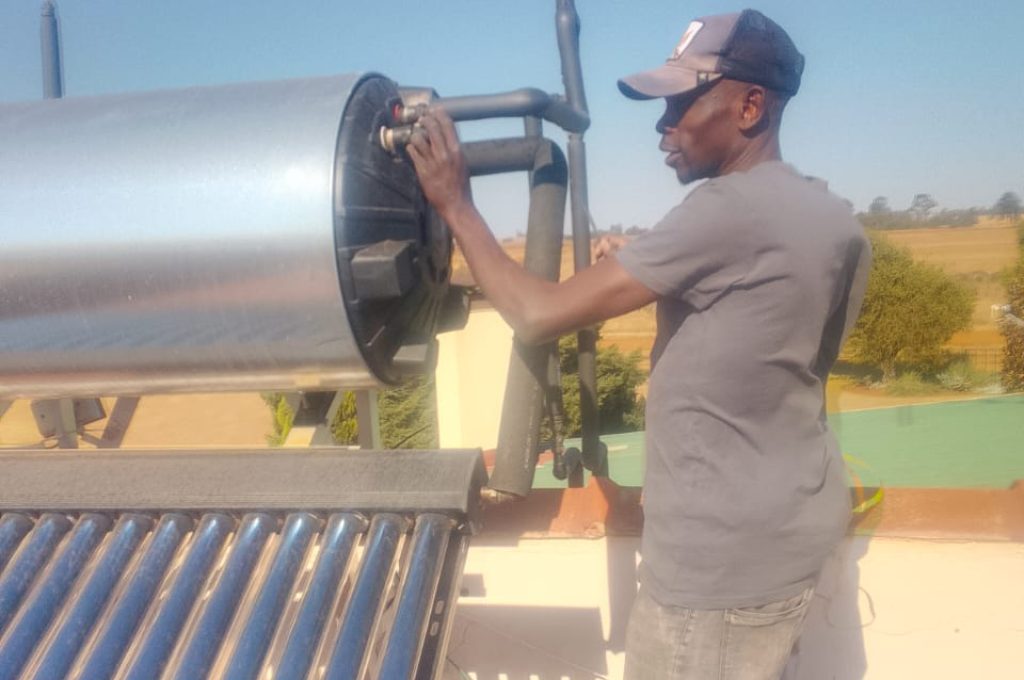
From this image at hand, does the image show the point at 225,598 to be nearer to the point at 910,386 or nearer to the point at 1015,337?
the point at 1015,337

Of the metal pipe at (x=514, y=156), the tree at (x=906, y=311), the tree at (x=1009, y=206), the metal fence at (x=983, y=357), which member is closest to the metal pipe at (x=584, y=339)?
the metal pipe at (x=514, y=156)

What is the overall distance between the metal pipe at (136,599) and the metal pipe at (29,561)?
0.18 metres

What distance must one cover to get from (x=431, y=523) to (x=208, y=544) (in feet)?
1.34

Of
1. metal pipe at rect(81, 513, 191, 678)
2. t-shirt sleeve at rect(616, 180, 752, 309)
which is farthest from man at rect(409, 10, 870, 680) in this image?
metal pipe at rect(81, 513, 191, 678)

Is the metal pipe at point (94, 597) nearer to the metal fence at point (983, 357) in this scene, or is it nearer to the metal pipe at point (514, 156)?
the metal pipe at point (514, 156)

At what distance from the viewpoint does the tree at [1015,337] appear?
22980 millimetres

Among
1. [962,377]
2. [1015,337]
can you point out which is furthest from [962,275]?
[1015,337]

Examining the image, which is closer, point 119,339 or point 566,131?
point 119,339

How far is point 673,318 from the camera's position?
158 cm

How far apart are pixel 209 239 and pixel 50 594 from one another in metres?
0.67

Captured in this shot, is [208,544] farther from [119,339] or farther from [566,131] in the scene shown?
[566,131]

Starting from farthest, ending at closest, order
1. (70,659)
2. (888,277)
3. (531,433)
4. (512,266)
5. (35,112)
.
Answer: (888,277)
(531,433)
(35,112)
(512,266)
(70,659)

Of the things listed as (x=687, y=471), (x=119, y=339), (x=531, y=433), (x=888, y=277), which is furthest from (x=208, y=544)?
(x=888, y=277)

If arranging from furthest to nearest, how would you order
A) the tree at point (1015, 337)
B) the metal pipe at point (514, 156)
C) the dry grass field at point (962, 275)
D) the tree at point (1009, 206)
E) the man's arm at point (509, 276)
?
the tree at point (1009, 206)
the dry grass field at point (962, 275)
the tree at point (1015, 337)
the metal pipe at point (514, 156)
the man's arm at point (509, 276)
